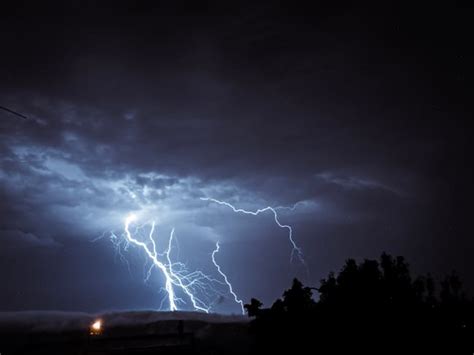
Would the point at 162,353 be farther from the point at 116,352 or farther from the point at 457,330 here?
the point at 457,330

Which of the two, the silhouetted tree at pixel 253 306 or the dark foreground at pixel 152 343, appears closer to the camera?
the silhouetted tree at pixel 253 306

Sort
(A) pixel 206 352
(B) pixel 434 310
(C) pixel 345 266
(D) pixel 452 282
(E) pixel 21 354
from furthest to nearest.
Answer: (D) pixel 452 282
(E) pixel 21 354
(A) pixel 206 352
(C) pixel 345 266
(B) pixel 434 310

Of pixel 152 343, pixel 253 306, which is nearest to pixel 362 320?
pixel 253 306

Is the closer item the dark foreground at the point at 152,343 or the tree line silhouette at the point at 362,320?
the tree line silhouette at the point at 362,320

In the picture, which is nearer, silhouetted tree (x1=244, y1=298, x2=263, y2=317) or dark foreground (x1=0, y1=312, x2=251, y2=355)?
silhouetted tree (x1=244, y1=298, x2=263, y2=317)

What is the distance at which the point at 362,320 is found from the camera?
10.2 m

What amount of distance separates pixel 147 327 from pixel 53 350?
179 feet

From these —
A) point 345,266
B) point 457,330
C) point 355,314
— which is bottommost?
point 457,330

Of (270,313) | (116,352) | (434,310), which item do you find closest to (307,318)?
(270,313)

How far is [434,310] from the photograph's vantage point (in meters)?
10.6

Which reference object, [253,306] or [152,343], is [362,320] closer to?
[253,306]

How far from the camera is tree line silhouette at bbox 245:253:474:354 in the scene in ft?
32.8

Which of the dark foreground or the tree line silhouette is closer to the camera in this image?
the tree line silhouette

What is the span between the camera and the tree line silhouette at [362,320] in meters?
10.0
